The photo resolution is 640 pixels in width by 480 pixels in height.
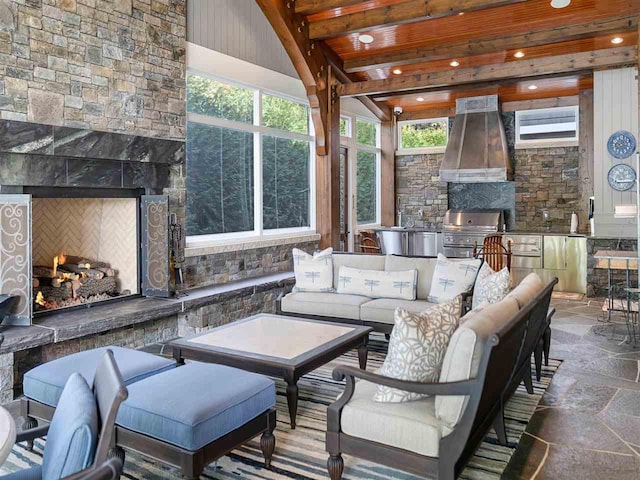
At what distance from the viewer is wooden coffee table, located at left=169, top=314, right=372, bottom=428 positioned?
326 centimetres

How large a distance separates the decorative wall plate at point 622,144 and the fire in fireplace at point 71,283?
7052 millimetres

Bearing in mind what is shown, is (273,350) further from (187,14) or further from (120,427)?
(187,14)

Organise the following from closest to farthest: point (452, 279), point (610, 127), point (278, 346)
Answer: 1. point (278, 346)
2. point (452, 279)
3. point (610, 127)

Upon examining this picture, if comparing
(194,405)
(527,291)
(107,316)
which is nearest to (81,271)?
(107,316)

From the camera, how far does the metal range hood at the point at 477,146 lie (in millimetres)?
9391

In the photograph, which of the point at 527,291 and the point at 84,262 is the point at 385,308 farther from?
the point at 84,262

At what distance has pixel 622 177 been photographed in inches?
301

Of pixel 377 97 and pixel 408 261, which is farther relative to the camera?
pixel 377 97

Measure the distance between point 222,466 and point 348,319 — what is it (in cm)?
241

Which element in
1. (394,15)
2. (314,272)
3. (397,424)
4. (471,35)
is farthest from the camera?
(471,35)

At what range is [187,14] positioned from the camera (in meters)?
5.81

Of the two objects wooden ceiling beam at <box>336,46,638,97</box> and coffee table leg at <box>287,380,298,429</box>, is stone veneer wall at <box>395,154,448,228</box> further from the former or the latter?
coffee table leg at <box>287,380,298,429</box>

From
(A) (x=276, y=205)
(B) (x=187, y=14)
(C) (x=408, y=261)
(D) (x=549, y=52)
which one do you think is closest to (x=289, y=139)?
(A) (x=276, y=205)

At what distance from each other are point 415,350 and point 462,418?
0.35 m
